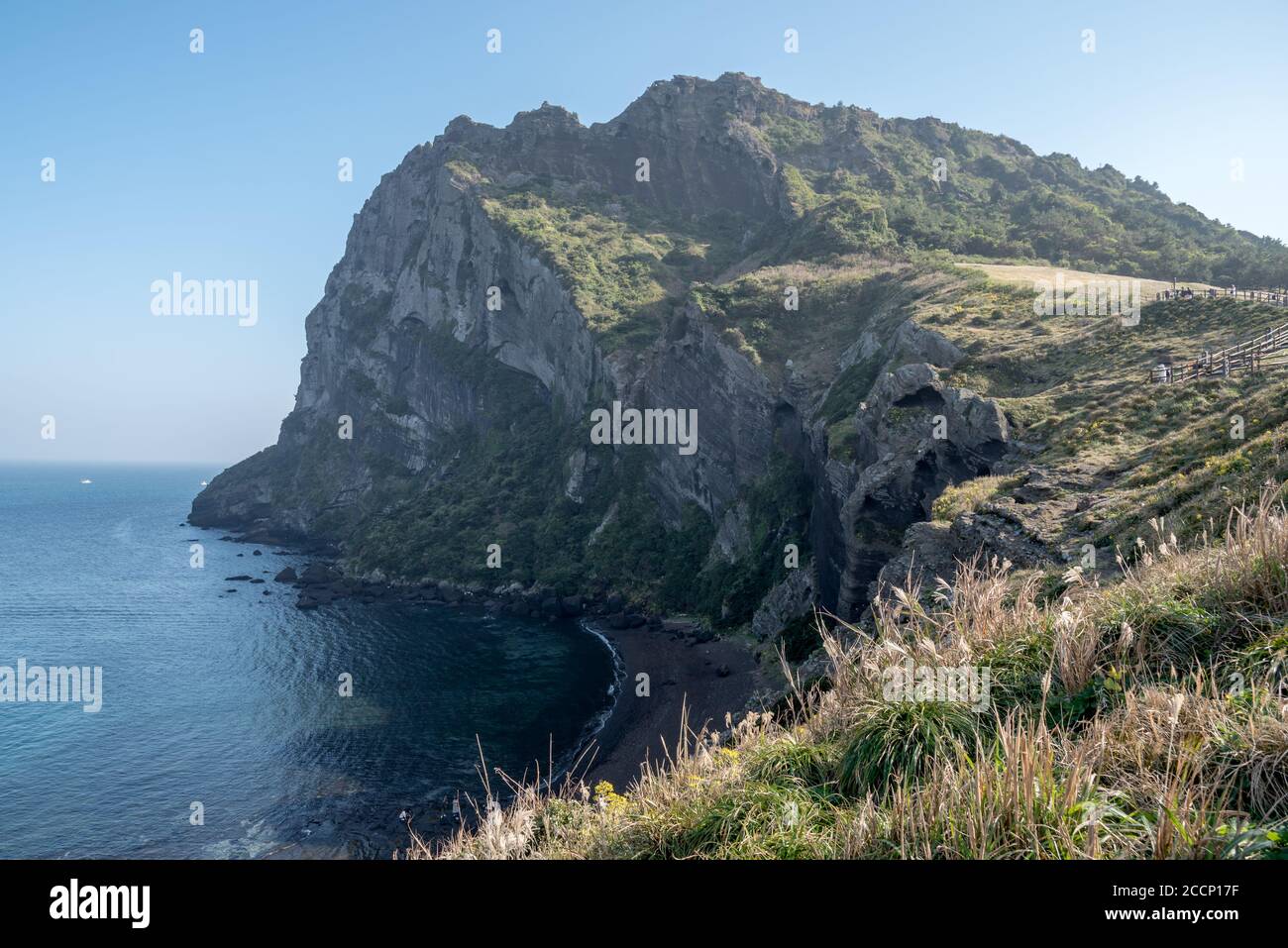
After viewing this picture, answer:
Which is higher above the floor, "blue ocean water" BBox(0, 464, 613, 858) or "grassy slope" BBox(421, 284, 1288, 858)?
"grassy slope" BBox(421, 284, 1288, 858)

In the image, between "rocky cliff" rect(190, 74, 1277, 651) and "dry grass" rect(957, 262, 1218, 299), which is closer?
"rocky cliff" rect(190, 74, 1277, 651)

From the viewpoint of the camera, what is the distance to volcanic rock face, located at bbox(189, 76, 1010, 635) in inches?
1524

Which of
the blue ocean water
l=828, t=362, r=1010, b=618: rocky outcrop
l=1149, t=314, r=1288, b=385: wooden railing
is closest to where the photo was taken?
l=1149, t=314, r=1288, b=385: wooden railing

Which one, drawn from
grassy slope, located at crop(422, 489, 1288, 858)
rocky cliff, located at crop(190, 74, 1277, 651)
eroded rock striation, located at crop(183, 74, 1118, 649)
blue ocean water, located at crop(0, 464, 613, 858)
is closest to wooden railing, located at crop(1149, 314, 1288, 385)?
rocky cliff, located at crop(190, 74, 1277, 651)

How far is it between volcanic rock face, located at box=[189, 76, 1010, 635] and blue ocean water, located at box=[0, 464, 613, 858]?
17566mm

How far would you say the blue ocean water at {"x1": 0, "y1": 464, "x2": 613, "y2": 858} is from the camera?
33.8 meters

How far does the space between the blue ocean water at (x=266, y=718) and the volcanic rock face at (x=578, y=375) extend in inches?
692

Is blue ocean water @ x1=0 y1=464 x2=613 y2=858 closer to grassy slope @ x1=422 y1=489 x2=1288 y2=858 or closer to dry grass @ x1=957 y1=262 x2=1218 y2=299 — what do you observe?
grassy slope @ x1=422 y1=489 x2=1288 y2=858

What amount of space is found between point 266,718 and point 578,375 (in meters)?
57.8

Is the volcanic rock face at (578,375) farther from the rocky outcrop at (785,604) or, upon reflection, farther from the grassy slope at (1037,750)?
the grassy slope at (1037,750)

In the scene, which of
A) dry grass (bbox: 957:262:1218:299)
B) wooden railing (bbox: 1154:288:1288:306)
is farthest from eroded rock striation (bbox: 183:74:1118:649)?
wooden railing (bbox: 1154:288:1288:306)

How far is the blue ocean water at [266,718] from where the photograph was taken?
1329 inches

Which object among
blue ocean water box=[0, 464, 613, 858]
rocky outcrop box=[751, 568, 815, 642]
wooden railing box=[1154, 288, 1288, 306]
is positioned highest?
wooden railing box=[1154, 288, 1288, 306]

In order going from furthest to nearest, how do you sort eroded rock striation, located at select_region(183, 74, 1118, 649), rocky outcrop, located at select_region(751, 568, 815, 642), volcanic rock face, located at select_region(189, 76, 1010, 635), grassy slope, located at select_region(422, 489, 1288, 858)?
rocky outcrop, located at select_region(751, 568, 815, 642) < eroded rock striation, located at select_region(183, 74, 1118, 649) < volcanic rock face, located at select_region(189, 76, 1010, 635) < grassy slope, located at select_region(422, 489, 1288, 858)
